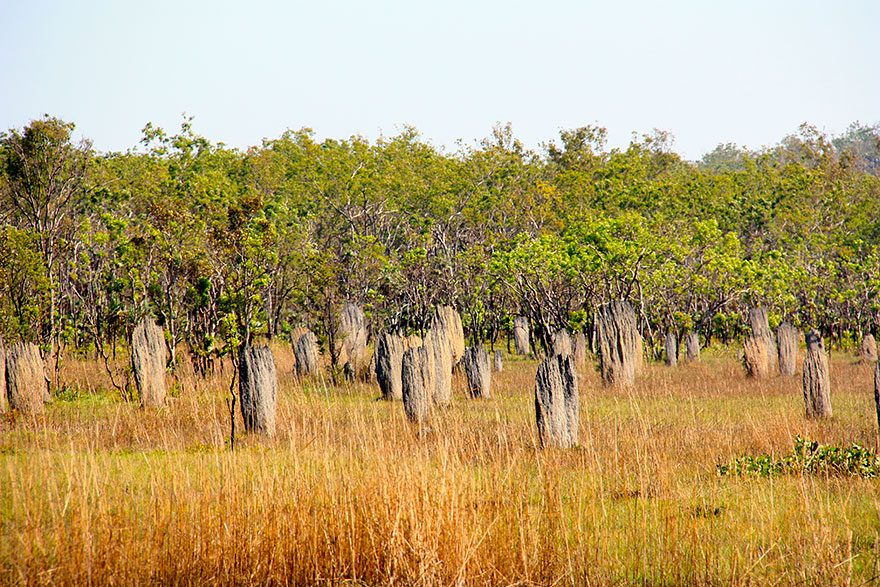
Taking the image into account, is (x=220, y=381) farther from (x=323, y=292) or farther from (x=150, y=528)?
(x=150, y=528)

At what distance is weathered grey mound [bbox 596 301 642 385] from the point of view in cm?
1520

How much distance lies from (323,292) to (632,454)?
11.6 metres

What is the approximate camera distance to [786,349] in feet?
53.9

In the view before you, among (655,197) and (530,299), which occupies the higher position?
(655,197)

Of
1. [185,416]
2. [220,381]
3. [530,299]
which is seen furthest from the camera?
[530,299]

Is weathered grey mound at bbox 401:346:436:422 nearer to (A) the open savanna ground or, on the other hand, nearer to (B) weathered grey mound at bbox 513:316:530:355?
(A) the open savanna ground

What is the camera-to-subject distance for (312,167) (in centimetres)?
3034

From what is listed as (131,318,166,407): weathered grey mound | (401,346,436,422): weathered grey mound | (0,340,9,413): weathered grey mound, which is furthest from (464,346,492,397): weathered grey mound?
(0,340,9,413): weathered grey mound

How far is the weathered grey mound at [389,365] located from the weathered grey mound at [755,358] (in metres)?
8.07

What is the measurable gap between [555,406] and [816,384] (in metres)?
4.63

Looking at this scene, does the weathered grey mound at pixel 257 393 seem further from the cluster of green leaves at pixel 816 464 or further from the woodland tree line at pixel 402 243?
the cluster of green leaves at pixel 816 464

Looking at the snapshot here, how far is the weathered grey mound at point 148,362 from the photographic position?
12.8 meters

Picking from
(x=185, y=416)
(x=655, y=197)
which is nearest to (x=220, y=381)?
(x=185, y=416)

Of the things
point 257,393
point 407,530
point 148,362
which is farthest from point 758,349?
point 407,530
